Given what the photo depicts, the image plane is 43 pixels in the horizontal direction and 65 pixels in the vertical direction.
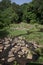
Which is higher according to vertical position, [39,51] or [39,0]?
[39,0]

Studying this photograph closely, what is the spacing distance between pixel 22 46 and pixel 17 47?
885 mm

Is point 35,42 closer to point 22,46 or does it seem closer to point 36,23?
point 22,46

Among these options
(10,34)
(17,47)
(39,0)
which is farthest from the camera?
(39,0)

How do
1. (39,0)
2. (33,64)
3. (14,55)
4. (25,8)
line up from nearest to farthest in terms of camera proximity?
(33,64), (14,55), (39,0), (25,8)

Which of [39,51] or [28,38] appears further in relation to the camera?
[28,38]

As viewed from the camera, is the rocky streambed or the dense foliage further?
the dense foliage

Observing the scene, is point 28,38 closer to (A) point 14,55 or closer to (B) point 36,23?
(A) point 14,55

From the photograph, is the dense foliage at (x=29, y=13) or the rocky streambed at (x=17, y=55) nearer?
the rocky streambed at (x=17, y=55)

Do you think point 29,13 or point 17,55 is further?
point 29,13

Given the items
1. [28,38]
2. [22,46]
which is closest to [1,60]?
[22,46]

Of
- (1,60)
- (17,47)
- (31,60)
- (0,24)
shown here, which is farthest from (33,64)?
(0,24)

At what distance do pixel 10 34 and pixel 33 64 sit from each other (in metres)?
20.6

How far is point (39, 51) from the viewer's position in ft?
85.3

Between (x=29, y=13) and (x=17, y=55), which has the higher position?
(x=29, y=13)
